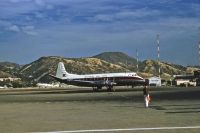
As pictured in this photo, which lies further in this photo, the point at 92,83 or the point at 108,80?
the point at 92,83

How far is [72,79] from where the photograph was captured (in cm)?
10575

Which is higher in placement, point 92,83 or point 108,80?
point 108,80

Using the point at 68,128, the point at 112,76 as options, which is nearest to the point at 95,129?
the point at 68,128

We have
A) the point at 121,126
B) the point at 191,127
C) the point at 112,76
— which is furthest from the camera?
the point at 112,76

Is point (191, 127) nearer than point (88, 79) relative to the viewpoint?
Yes

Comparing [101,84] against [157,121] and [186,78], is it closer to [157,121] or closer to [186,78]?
[157,121]

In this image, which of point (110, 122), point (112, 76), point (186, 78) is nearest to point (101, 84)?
point (112, 76)

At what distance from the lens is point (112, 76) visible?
9944 centimetres

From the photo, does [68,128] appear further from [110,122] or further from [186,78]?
[186,78]

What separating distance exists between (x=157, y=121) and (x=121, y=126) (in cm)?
277

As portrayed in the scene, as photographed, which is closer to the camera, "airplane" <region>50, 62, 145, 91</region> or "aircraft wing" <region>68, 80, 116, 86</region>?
"aircraft wing" <region>68, 80, 116, 86</region>

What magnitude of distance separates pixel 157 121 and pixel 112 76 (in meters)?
76.2

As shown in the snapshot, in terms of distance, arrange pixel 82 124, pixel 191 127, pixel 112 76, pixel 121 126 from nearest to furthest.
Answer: pixel 191 127
pixel 121 126
pixel 82 124
pixel 112 76

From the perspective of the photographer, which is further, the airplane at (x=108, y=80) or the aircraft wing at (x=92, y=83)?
the airplane at (x=108, y=80)
